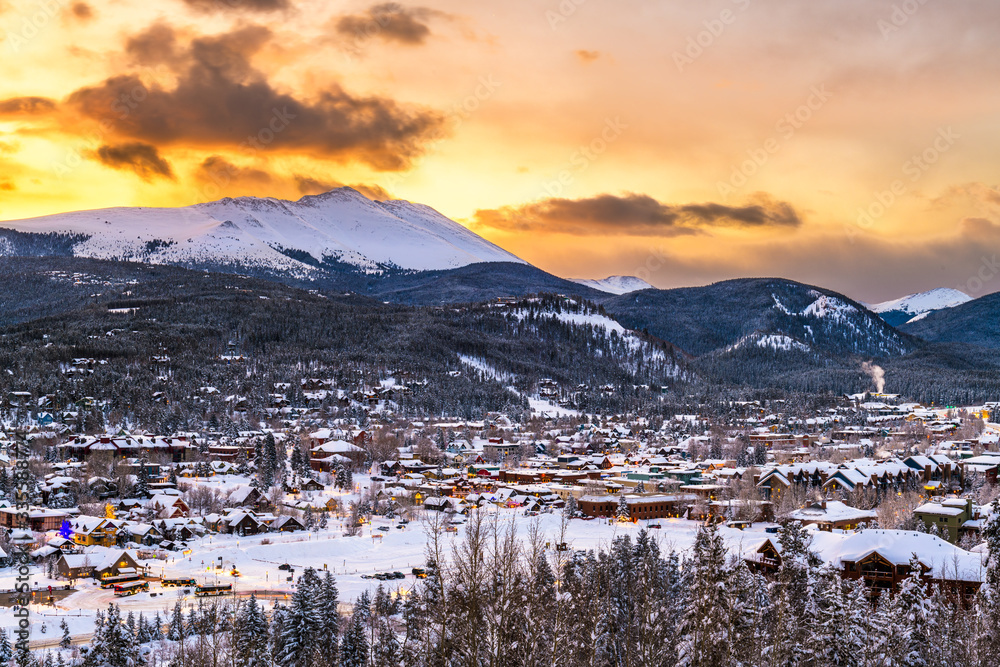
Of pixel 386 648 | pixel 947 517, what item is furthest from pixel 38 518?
pixel 947 517

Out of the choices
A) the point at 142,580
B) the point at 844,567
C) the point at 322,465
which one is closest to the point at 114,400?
the point at 322,465

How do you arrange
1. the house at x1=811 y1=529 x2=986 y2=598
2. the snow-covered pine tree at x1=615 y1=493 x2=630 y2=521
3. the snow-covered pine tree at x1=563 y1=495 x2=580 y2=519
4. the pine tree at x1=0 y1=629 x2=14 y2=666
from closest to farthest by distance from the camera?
the pine tree at x1=0 y1=629 x2=14 y2=666 → the house at x1=811 y1=529 x2=986 y2=598 → the snow-covered pine tree at x1=563 y1=495 x2=580 y2=519 → the snow-covered pine tree at x1=615 y1=493 x2=630 y2=521

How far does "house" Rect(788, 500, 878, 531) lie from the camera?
61.3 meters

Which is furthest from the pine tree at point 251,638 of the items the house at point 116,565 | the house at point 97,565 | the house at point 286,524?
the house at point 286,524

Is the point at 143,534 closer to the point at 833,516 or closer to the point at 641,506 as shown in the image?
the point at 641,506

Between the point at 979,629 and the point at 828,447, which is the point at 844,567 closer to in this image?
the point at 979,629

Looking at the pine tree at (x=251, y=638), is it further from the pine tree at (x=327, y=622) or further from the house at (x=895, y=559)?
the house at (x=895, y=559)

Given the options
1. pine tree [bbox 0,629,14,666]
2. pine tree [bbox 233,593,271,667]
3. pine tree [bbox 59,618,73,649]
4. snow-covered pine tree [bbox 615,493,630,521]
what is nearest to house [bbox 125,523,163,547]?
pine tree [bbox 59,618,73,649]

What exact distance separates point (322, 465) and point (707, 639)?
7714 centimetres

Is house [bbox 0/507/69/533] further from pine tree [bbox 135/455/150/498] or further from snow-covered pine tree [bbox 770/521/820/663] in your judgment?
snow-covered pine tree [bbox 770/521/820/663]

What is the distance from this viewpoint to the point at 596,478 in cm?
9431

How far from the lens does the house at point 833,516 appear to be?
61.3 m

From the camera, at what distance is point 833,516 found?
62750 millimetres

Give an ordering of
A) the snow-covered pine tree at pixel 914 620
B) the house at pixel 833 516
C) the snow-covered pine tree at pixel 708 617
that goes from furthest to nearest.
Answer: the house at pixel 833 516
the snow-covered pine tree at pixel 914 620
the snow-covered pine tree at pixel 708 617
